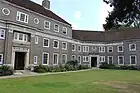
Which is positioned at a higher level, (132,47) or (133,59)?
(132,47)

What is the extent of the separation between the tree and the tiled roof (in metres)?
29.4

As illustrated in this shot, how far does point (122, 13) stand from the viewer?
11594mm

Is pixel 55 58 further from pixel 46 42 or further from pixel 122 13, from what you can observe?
pixel 122 13

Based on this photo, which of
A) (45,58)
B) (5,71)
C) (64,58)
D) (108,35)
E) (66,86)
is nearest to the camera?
(66,86)

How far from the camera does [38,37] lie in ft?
94.1

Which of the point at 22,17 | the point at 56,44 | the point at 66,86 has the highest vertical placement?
the point at 22,17

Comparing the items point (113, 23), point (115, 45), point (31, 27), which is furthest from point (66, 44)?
point (113, 23)

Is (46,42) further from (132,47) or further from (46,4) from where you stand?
(132,47)

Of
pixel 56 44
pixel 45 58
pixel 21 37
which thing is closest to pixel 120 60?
pixel 56 44

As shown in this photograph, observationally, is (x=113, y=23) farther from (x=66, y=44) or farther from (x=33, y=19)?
(x=66, y=44)

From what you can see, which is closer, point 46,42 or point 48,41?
point 46,42

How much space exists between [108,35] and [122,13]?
114 feet

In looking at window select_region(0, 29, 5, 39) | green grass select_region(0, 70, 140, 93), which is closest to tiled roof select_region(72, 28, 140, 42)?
window select_region(0, 29, 5, 39)

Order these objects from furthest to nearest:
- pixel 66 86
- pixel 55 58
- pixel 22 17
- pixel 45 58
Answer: pixel 55 58 < pixel 45 58 < pixel 22 17 < pixel 66 86
